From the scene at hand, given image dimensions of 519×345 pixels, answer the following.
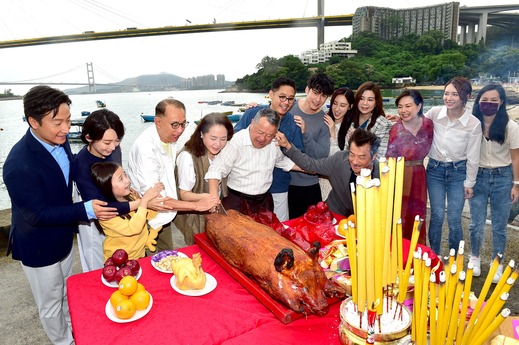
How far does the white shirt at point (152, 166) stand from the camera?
2527 mm

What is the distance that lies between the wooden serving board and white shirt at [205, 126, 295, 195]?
0.80 metres

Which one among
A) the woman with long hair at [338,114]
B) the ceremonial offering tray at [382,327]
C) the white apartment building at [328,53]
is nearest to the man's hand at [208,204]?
the ceremonial offering tray at [382,327]

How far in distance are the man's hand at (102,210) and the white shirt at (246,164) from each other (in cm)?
92

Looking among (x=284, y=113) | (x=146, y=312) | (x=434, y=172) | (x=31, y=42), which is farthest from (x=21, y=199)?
(x=31, y=42)

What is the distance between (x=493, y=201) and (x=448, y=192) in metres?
0.39

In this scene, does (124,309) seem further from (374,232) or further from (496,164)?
(496,164)

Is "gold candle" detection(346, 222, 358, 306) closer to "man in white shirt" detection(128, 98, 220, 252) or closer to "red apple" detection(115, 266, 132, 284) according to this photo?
"red apple" detection(115, 266, 132, 284)

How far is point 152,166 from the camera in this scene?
99.9 inches

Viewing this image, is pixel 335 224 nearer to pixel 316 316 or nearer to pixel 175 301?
pixel 316 316

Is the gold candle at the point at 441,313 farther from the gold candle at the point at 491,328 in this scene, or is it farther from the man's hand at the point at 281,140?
the man's hand at the point at 281,140

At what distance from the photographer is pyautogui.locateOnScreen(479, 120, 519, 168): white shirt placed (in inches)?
121

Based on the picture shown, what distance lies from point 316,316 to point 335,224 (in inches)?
41.5

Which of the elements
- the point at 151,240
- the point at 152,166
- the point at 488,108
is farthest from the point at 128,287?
the point at 488,108

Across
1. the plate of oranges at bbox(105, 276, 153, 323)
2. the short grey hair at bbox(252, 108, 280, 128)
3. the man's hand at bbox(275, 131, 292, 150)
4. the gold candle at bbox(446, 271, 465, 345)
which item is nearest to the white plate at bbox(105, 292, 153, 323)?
the plate of oranges at bbox(105, 276, 153, 323)
